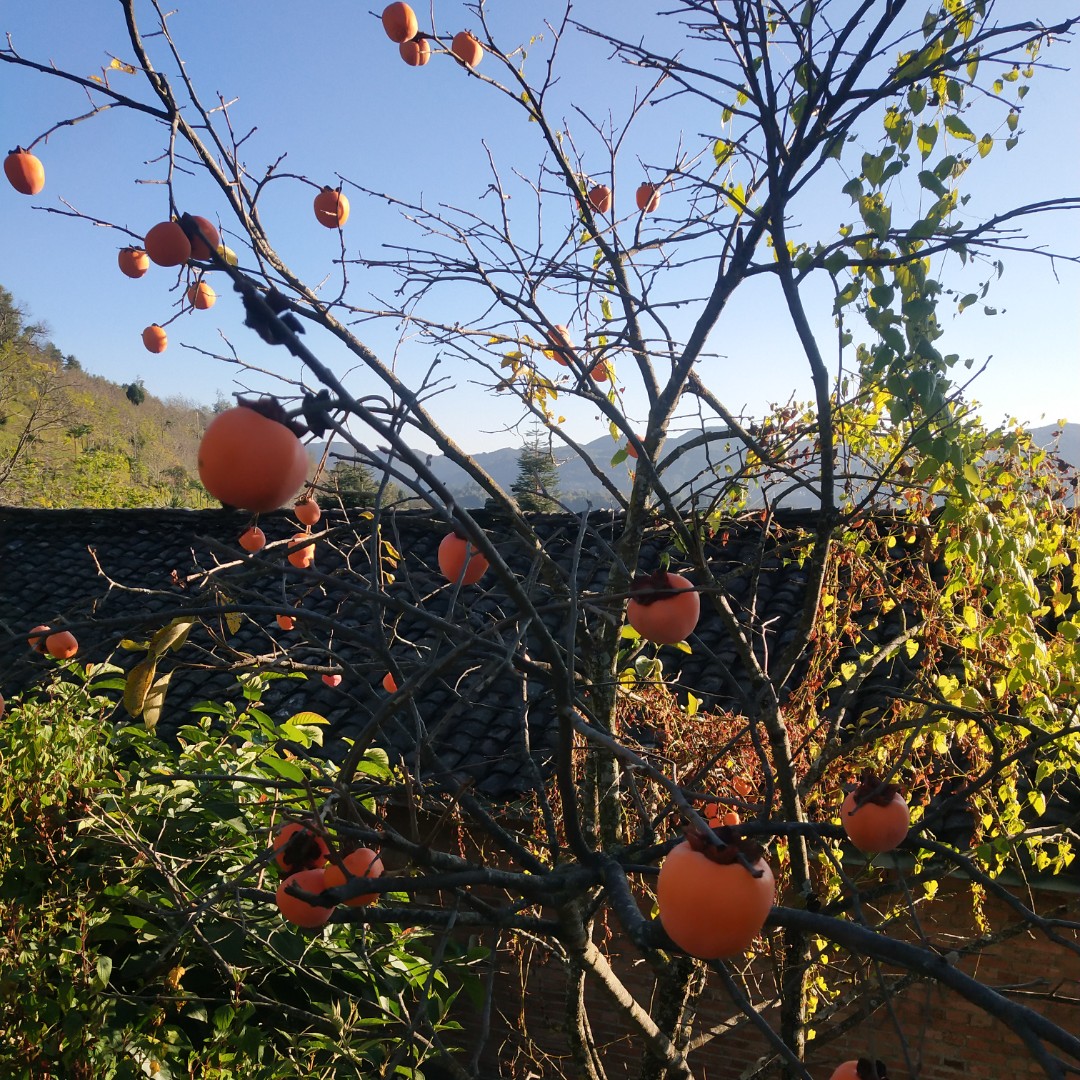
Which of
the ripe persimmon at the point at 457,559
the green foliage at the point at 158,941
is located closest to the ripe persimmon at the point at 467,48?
the ripe persimmon at the point at 457,559

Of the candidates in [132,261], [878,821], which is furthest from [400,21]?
[878,821]

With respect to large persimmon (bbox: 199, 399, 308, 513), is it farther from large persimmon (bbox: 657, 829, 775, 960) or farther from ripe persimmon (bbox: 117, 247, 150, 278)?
ripe persimmon (bbox: 117, 247, 150, 278)

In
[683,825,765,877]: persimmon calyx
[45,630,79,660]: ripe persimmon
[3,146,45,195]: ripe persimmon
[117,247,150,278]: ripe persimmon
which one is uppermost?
[3,146,45,195]: ripe persimmon

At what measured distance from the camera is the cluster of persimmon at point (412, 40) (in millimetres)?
2648

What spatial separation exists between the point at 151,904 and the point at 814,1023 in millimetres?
1785

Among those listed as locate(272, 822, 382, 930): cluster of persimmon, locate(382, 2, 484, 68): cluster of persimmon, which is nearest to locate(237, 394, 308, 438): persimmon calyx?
locate(272, 822, 382, 930): cluster of persimmon

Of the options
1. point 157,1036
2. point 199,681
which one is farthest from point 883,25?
point 199,681

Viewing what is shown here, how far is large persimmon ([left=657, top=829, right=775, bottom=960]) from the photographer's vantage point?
0.89m

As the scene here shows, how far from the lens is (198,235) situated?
2.51 feet

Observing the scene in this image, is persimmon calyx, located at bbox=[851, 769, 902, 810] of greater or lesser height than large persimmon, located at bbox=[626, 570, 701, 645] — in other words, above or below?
below

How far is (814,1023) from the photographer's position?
92.0 inches

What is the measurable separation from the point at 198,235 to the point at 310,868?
3.07ft

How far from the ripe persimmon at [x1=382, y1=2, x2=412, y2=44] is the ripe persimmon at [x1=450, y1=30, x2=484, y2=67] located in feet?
0.49

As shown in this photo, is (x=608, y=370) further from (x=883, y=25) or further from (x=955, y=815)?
(x=955, y=815)
